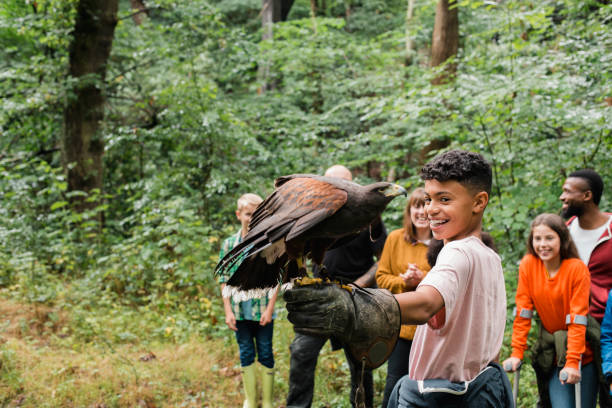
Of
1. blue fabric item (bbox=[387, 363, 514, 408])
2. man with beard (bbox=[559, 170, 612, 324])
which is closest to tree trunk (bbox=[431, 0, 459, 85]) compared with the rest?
man with beard (bbox=[559, 170, 612, 324])

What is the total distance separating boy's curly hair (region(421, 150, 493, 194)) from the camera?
4.89ft

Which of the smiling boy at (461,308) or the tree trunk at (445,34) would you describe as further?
the tree trunk at (445,34)

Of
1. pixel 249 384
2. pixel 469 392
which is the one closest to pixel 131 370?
pixel 249 384

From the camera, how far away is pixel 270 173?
23.0 feet

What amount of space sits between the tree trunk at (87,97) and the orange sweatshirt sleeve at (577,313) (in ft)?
23.4

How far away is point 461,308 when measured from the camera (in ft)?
4.80

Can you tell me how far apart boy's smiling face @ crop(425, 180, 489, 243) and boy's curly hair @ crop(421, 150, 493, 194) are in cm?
2

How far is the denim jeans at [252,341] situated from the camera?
144 inches

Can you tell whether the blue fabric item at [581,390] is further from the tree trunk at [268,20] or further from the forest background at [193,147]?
the tree trunk at [268,20]

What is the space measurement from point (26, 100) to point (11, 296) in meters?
3.18

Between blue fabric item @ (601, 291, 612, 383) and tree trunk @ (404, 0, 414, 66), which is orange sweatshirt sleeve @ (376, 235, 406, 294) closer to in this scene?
blue fabric item @ (601, 291, 612, 383)

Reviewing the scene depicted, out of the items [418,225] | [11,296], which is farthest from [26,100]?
[418,225]

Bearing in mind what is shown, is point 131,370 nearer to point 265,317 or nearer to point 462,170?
point 265,317

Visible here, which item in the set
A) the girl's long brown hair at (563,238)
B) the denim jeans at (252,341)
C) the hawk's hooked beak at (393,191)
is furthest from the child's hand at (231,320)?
the girl's long brown hair at (563,238)
